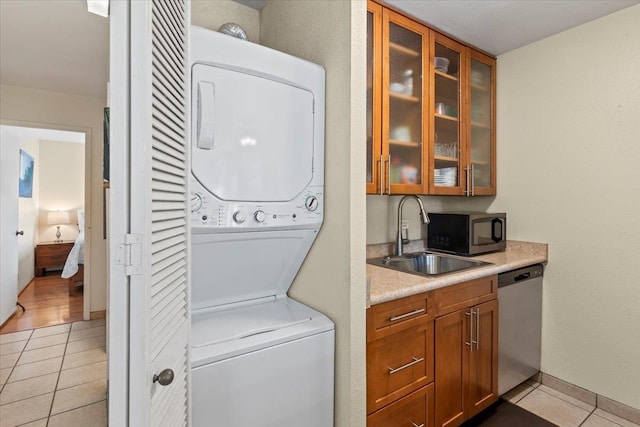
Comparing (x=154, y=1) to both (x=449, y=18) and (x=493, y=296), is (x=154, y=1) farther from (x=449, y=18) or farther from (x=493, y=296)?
(x=493, y=296)

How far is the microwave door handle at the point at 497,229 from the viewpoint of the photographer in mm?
2369

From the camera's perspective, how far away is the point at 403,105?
1946 millimetres

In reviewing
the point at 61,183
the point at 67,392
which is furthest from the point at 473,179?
the point at 61,183

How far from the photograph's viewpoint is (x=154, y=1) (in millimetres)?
695

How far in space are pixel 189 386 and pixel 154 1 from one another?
95cm

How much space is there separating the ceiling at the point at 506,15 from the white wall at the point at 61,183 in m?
6.56

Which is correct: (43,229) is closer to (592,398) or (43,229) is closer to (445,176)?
(445,176)

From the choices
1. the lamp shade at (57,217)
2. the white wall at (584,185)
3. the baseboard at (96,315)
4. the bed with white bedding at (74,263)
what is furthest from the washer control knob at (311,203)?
the lamp shade at (57,217)

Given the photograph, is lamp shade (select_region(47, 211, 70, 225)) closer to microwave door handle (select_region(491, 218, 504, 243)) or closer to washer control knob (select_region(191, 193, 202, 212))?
washer control knob (select_region(191, 193, 202, 212))

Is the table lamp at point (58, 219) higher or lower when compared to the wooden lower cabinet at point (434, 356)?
higher

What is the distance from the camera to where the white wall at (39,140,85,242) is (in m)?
5.80

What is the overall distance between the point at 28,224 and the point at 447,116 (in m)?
6.16

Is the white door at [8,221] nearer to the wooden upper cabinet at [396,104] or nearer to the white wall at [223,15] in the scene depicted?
the white wall at [223,15]

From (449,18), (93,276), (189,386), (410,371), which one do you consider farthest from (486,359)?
(93,276)
